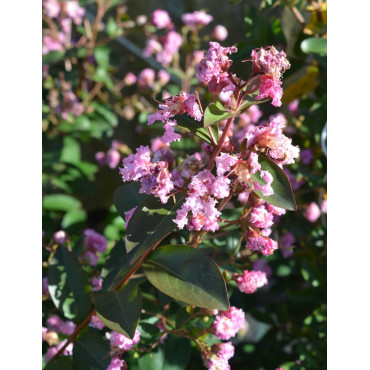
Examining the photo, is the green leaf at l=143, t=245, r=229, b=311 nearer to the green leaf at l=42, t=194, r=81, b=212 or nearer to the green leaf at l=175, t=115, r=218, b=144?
the green leaf at l=175, t=115, r=218, b=144

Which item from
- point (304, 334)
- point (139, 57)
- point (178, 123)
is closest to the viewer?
point (178, 123)

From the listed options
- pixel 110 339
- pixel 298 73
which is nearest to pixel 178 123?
pixel 110 339

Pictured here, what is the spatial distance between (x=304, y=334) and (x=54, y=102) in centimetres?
126

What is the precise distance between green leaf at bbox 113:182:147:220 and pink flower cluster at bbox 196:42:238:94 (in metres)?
0.26

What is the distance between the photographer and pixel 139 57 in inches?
87.2

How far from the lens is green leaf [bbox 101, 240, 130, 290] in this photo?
862 millimetres

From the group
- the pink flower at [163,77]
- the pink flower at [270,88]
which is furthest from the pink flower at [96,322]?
the pink flower at [163,77]

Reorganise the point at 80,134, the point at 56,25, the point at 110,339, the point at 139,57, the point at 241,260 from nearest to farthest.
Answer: the point at 110,339, the point at 241,260, the point at 80,134, the point at 56,25, the point at 139,57

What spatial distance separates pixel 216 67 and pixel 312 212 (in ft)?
2.75

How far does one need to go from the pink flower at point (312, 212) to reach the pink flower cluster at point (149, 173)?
31.4 inches

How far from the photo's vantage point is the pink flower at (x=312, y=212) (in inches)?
53.8

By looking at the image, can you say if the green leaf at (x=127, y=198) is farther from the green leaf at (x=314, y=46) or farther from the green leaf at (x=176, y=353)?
the green leaf at (x=314, y=46)

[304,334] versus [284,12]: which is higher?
[284,12]
